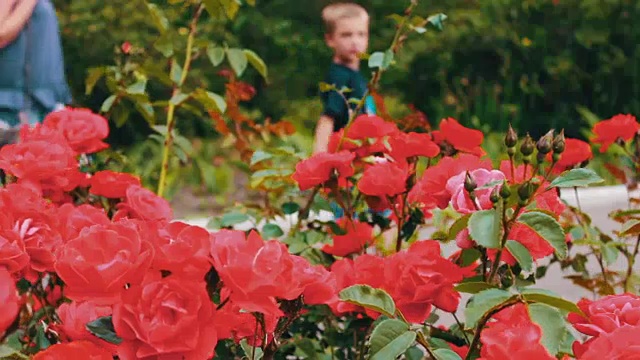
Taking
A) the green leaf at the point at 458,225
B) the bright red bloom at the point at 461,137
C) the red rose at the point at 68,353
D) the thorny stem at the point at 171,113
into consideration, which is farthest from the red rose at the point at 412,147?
the red rose at the point at 68,353

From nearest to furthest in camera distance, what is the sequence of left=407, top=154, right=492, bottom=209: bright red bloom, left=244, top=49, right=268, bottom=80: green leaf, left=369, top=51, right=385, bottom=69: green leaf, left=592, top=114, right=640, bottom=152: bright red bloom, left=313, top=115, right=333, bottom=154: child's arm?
left=407, top=154, right=492, bottom=209: bright red bloom, left=369, top=51, right=385, bottom=69: green leaf, left=592, top=114, right=640, bottom=152: bright red bloom, left=244, top=49, right=268, bottom=80: green leaf, left=313, top=115, right=333, bottom=154: child's arm

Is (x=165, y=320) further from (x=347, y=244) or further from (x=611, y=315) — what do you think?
(x=347, y=244)

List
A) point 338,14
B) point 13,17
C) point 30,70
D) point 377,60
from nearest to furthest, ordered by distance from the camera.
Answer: point 377,60
point 13,17
point 30,70
point 338,14

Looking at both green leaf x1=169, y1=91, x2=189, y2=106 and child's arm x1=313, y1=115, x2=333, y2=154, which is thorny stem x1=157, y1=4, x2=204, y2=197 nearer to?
green leaf x1=169, y1=91, x2=189, y2=106

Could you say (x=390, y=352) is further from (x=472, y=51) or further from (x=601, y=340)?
(x=472, y=51)

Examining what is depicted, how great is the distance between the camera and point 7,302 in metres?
0.73

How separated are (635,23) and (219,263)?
6.40m

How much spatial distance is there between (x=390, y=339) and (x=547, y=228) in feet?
0.66

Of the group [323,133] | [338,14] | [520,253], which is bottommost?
[323,133]

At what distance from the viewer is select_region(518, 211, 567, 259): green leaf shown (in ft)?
3.02

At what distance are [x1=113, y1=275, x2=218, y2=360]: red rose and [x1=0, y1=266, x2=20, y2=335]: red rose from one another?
3.3 inches

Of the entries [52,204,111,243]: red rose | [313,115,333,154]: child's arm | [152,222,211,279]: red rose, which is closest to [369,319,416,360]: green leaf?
[152,222,211,279]: red rose

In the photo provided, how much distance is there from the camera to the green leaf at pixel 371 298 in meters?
0.95

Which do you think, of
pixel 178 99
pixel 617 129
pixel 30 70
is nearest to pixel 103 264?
pixel 178 99
